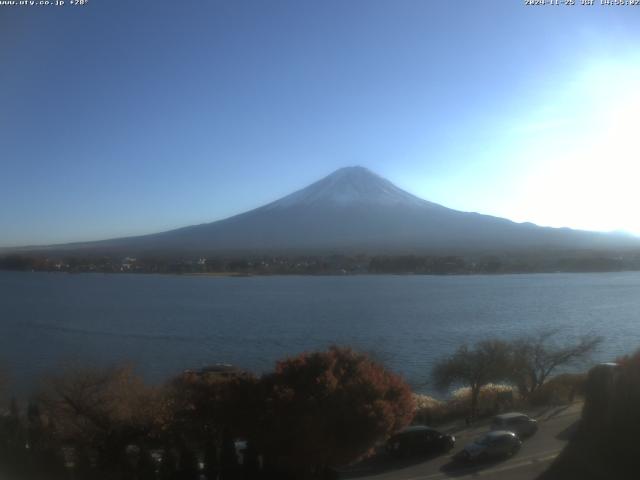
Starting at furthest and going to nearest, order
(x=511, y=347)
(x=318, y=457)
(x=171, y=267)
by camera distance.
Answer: (x=171, y=267)
(x=511, y=347)
(x=318, y=457)

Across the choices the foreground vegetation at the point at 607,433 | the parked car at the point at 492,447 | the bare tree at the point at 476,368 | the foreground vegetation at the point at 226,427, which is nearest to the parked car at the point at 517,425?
the parked car at the point at 492,447

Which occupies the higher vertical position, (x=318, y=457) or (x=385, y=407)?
(x=385, y=407)

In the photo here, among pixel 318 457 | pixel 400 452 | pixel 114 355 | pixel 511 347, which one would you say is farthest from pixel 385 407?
pixel 114 355

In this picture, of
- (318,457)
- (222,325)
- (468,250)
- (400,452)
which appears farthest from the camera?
(468,250)

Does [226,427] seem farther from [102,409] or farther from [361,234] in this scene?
[361,234]

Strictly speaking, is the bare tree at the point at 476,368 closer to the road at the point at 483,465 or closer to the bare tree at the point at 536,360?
the bare tree at the point at 536,360

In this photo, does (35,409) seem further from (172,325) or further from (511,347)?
(172,325)

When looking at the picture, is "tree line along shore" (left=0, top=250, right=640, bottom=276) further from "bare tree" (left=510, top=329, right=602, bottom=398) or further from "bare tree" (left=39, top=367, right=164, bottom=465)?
"bare tree" (left=39, top=367, right=164, bottom=465)
